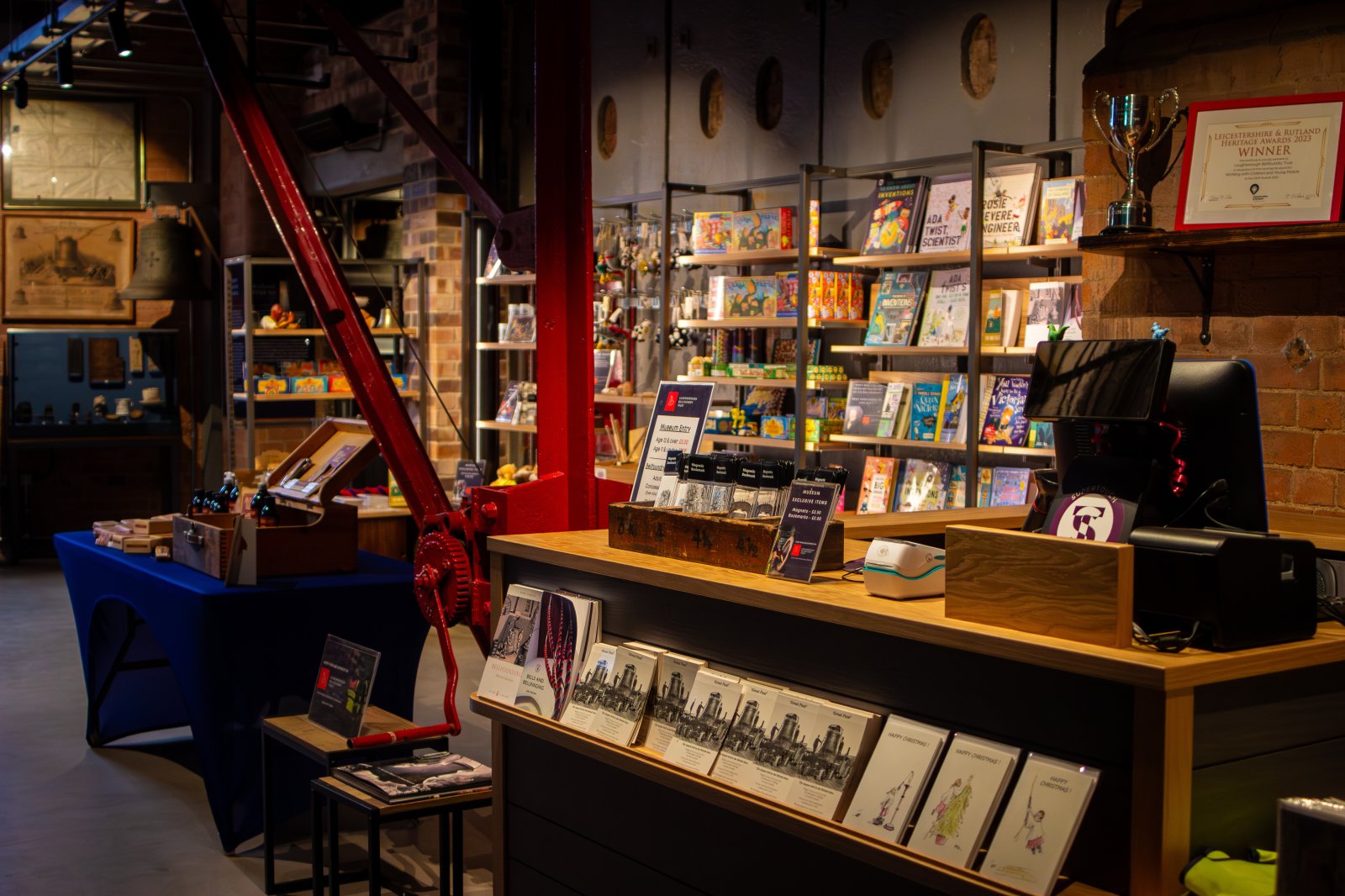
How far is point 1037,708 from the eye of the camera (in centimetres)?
195

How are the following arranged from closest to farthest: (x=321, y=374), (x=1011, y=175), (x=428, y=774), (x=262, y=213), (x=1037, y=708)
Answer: (x=1037, y=708) < (x=428, y=774) < (x=1011, y=175) < (x=321, y=374) < (x=262, y=213)

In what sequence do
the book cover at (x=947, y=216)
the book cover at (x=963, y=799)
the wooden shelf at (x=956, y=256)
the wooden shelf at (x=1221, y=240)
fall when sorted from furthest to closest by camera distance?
the book cover at (x=947, y=216) → the wooden shelf at (x=956, y=256) → the wooden shelf at (x=1221, y=240) → the book cover at (x=963, y=799)

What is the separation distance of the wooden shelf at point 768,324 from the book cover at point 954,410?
0.57 metres

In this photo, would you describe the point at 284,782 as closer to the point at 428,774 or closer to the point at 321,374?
the point at 428,774

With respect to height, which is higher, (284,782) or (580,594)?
(580,594)

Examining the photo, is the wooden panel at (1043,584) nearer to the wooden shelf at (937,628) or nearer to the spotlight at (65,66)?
the wooden shelf at (937,628)

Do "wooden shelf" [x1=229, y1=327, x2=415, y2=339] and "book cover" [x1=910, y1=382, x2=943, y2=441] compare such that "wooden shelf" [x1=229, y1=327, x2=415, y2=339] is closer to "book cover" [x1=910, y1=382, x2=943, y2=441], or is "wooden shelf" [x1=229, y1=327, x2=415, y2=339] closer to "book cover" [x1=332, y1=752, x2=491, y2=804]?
"book cover" [x1=910, y1=382, x2=943, y2=441]

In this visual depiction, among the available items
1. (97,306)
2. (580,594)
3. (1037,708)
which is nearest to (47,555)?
(97,306)

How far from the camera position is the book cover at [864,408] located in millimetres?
5781

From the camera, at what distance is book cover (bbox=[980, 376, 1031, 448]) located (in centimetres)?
521

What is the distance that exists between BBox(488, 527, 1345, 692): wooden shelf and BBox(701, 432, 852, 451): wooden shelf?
3.15m

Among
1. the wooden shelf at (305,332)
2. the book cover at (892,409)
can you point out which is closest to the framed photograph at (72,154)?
the wooden shelf at (305,332)

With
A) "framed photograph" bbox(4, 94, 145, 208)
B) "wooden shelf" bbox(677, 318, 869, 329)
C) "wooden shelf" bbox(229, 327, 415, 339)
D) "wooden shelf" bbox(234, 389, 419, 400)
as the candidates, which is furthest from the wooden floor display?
"framed photograph" bbox(4, 94, 145, 208)

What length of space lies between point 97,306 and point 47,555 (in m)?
2.03
